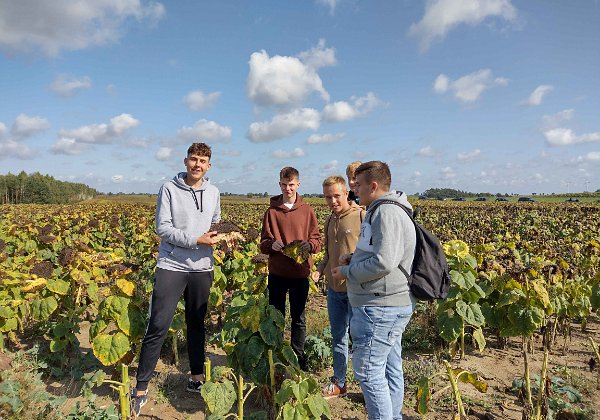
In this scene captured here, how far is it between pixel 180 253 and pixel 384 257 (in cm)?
188

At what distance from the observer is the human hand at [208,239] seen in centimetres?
334

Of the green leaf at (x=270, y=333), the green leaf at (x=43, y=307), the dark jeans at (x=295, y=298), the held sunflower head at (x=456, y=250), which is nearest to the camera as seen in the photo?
the green leaf at (x=270, y=333)

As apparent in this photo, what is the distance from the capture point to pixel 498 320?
4496 mm

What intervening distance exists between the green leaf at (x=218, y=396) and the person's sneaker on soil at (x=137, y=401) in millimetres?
1125

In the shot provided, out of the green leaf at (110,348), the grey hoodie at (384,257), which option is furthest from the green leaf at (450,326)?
the green leaf at (110,348)

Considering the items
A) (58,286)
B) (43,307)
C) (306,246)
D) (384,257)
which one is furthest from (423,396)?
(43,307)

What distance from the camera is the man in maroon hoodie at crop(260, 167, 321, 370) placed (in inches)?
154

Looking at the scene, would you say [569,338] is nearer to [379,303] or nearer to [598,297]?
[598,297]

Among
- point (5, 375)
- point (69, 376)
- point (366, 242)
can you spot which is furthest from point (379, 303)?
point (69, 376)

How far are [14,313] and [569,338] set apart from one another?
685cm

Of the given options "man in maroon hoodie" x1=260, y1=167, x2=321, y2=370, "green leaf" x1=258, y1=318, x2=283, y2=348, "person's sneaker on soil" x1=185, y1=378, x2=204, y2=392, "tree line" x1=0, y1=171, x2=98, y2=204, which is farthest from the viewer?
"tree line" x1=0, y1=171, x2=98, y2=204

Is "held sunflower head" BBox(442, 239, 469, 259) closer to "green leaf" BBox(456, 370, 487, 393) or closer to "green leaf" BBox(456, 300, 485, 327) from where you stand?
"green leaf" BBox(456, 300, 485, 327)

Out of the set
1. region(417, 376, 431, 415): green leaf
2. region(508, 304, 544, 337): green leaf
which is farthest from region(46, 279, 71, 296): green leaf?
region(508, 304, 544, 337): green leaf

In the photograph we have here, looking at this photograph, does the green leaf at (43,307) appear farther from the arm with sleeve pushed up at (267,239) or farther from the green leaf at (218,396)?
the green leaf at (218,396)
